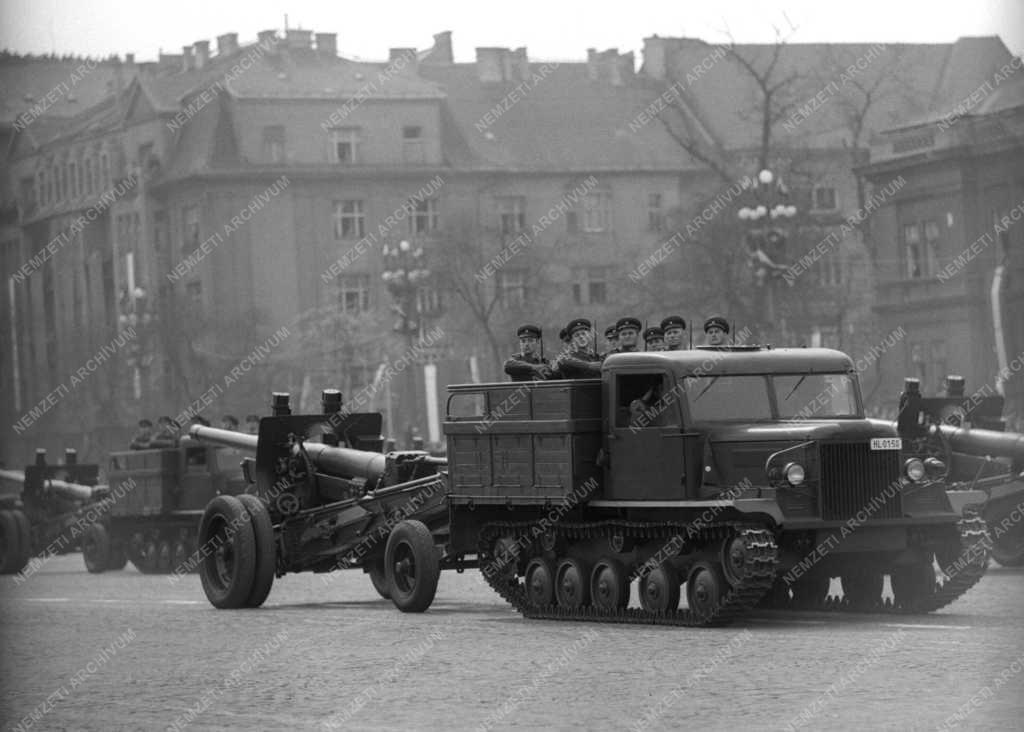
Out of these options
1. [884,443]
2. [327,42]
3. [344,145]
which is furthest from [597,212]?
[884,443]

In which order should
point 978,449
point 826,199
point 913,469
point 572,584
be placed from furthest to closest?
point 826,199
point 978,449
point 572,584
point 913,469

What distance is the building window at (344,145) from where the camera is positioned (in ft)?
317

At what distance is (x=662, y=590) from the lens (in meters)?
21.0

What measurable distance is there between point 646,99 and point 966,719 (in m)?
91.1

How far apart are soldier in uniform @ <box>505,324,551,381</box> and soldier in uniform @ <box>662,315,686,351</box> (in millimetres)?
1094

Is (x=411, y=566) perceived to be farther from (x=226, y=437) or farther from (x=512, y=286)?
(x=512, y=286)

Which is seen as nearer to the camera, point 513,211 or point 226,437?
point 226,437

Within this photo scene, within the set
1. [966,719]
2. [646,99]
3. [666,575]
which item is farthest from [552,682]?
[646,99]

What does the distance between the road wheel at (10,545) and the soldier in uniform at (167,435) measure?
2416mm

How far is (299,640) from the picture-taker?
2098 cm

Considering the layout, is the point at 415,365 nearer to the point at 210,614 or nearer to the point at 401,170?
the point at 401,170

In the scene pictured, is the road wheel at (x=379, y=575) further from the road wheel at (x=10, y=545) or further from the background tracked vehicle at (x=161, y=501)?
the road wheel at (x=10, y=545)

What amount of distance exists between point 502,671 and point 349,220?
265 feet

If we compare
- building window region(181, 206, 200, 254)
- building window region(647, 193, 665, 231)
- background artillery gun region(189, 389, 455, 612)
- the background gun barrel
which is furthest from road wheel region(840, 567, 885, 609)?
building window region(647, 193, 665, 231)
